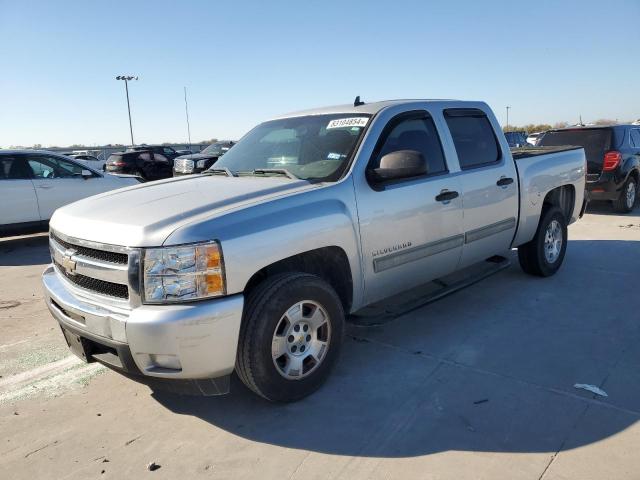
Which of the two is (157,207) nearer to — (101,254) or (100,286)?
(101,254)

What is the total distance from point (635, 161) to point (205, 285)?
33.3 ft

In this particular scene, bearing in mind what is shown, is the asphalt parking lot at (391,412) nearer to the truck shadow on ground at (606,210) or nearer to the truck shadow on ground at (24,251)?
the truck shadow on ground at (24,251)

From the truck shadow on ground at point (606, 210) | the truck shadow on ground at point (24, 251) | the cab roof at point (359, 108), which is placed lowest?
the truck shadow on ground at point (606, 210)

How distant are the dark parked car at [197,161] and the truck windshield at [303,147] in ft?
10.5

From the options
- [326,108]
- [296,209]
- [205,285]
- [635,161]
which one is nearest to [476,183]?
[326,108]

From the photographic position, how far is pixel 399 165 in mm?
3559

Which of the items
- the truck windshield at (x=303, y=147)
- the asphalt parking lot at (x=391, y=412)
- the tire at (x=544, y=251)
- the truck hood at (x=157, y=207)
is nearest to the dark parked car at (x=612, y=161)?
the tire at (x=544, y=251)

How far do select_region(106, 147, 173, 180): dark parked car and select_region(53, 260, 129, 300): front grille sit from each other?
61.7 ft

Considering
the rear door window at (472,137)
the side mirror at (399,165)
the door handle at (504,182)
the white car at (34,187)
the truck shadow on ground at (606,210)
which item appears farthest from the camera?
the truck shadow on ground at (606,210)

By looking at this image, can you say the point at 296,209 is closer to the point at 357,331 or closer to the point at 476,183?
the point at 357,331

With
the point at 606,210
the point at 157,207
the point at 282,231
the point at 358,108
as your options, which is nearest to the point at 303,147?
the point at 358,108

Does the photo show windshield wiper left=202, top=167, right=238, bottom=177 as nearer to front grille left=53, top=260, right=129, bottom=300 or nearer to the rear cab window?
front grille left=53, top=260, right=129, bottom=300

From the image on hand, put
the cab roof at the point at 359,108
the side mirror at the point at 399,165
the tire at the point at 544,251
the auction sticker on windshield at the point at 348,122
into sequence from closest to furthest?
the side mirror at the point at 399,165 < the auction sticker on windshield at the point at 348,122 < the cab roof at the point at 359,108 < the tire at the point at 544,251

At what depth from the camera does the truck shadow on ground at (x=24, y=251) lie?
783 cm
